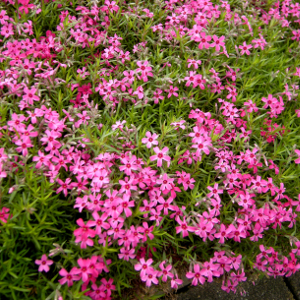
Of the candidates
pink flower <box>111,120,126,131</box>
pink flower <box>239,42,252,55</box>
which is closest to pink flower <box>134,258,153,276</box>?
pink flower <box>111,120,126,131</box>

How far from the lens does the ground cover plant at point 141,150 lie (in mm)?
2256

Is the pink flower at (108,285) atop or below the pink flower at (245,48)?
below

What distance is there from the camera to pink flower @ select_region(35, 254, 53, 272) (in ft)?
7.03

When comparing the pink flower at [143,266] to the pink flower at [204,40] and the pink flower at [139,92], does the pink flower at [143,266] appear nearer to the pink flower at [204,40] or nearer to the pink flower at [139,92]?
the pink flower at [139,92]

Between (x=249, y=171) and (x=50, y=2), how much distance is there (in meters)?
3.20

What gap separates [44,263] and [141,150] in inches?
50.5

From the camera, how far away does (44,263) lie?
7.13 feet

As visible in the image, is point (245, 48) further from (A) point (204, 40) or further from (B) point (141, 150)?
(B) point (141, 150)

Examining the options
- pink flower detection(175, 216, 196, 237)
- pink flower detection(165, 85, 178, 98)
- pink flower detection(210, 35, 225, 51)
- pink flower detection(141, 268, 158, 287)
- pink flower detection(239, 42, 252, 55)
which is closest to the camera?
pink flower detection(141, 268, 158, 287)

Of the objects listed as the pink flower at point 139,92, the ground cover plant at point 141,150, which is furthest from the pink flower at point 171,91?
the pink flower at point 139,92

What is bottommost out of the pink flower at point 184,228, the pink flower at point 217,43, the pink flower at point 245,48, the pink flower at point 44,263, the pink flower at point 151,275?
the pink flower at point 151,275

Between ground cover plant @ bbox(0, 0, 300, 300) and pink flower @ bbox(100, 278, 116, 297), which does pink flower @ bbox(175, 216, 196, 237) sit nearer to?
ground cover plant @ bbox(0, 0, 300, 300)

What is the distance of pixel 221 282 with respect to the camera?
269cm

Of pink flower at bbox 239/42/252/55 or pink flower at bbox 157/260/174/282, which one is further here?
pink flower at bbox 239/42/252/55
